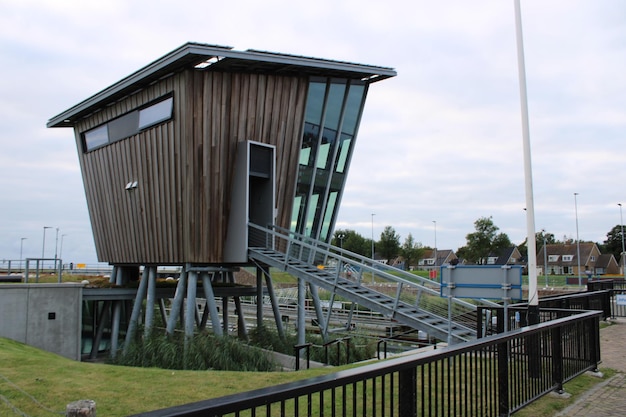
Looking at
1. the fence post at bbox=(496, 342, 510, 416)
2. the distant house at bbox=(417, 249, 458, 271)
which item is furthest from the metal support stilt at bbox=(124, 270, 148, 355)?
the distant house at bbox=(417, 249, 458, 271)

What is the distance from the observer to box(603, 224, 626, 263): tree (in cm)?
10619

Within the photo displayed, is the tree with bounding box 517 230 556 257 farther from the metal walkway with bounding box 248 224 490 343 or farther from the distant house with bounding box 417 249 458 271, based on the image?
the metal walkway with bounding box 248 224 490 343

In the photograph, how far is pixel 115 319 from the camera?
74.3 ft

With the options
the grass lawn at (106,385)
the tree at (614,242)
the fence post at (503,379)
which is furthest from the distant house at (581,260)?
the fence post at (503,379)

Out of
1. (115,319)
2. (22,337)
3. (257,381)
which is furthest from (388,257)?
(257,381)

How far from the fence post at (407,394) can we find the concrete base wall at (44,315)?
54.2 ft

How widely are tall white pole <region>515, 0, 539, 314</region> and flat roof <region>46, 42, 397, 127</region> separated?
843cm

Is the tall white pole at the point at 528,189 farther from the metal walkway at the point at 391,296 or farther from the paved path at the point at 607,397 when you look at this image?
the metal walkway at the point at 391,296

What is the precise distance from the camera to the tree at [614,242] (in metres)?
106

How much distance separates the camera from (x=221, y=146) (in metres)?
17.8

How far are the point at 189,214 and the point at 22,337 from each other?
22.2 ft

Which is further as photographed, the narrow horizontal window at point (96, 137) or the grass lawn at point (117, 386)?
the narrow horizontal window at point (96, 137)

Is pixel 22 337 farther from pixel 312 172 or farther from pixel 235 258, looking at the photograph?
pixel 312 172

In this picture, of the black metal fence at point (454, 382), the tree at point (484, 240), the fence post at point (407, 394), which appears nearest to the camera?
the black metal fence at point (454, 382)
